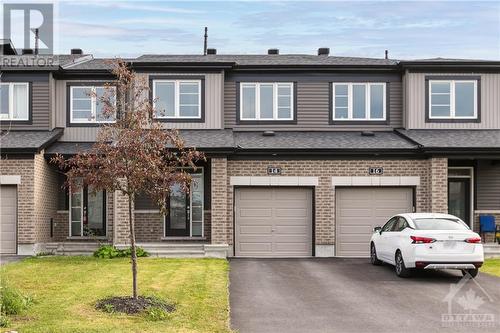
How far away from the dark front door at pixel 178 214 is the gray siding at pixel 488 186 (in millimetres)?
9962

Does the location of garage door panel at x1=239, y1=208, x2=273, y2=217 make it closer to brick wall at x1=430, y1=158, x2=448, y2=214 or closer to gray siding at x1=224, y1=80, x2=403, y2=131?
gray siding at x1=224, y1=80, x2=403, y2=131

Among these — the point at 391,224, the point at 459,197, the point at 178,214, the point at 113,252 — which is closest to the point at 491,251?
the point at 459,197

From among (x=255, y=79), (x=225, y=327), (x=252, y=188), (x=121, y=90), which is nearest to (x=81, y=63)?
(x=255, y=79)

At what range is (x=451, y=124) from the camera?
23594 millimetres

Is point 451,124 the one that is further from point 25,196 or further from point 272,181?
point 25,196

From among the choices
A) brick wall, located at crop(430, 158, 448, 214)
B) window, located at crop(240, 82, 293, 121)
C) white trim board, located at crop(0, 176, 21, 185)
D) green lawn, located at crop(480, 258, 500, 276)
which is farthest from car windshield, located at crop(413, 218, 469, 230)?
white trim board, located at crop(0, 176, 21, 185)

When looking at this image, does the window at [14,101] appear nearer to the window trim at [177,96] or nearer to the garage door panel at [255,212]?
the window trim at [177,96]

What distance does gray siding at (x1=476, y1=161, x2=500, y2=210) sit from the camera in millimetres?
23312

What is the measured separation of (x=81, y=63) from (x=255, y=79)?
688 centimetres

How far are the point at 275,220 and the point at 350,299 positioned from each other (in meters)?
8.74

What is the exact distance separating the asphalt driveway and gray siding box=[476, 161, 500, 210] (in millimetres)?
6635

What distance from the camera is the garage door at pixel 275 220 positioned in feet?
72.3

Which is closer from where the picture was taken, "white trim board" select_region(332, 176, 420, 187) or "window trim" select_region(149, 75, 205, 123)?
"white trim board" select_region(332, 176, 420, 187)

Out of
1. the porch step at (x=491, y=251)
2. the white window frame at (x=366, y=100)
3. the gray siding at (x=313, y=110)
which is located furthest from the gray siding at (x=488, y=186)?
the white window frame at (x=366, y=100)
